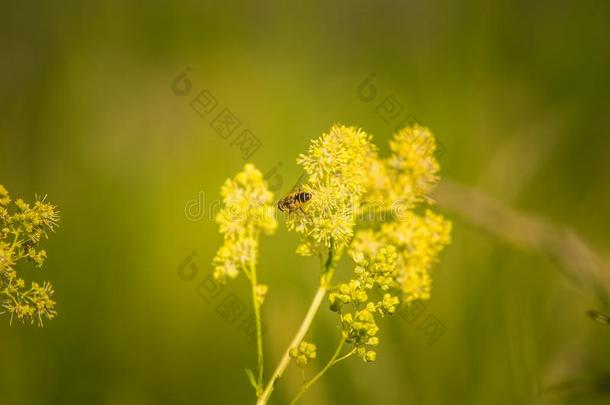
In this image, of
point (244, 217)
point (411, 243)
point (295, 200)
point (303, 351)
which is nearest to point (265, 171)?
point (295, 200)

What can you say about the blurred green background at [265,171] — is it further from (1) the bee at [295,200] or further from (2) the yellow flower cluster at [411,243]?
(1) the bee at [295,200]

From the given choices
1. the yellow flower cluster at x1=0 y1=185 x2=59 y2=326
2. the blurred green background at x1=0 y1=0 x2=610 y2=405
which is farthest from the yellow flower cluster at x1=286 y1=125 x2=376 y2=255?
the blurred green background at x1=0 y1=0 x2=610 y2=405

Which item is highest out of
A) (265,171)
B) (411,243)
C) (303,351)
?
(265,171)

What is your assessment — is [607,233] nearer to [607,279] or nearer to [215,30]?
[607,279]

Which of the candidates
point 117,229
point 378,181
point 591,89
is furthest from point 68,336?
point 591,89

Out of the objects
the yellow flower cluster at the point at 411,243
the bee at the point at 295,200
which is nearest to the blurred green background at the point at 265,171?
the yellow flower cluster at the point at 411,243

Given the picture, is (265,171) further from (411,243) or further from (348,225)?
(348,225)
